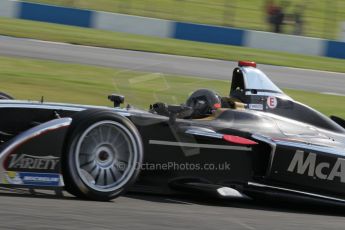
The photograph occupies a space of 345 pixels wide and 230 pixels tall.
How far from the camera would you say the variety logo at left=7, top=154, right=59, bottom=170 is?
5.00m

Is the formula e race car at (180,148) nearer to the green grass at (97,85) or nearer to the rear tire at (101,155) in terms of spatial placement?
the rear tire at (101,155)

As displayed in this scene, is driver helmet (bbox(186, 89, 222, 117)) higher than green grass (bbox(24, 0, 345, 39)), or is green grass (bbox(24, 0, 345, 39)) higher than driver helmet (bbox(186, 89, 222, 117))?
green grass (bbox(24, 0, 345, 39))

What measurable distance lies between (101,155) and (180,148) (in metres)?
0.73

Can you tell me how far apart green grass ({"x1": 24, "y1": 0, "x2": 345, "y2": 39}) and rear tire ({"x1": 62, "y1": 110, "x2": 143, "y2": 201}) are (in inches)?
625

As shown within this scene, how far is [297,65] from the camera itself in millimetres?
18406

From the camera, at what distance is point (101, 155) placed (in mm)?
5129

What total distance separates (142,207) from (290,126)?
5.86 ft

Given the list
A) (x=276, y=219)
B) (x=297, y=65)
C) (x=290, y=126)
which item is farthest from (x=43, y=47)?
(x=276, y=219)

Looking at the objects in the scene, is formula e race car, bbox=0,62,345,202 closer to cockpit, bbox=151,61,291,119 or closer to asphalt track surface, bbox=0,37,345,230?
cockpit, bbox=151,61,291,119

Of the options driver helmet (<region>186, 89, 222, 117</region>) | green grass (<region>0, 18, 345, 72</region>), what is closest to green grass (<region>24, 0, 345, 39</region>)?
green grass (<region>0, 18, 345, 72</region>)

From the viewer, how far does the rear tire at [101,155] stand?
196 inches

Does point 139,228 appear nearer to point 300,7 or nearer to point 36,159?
point 36,159
